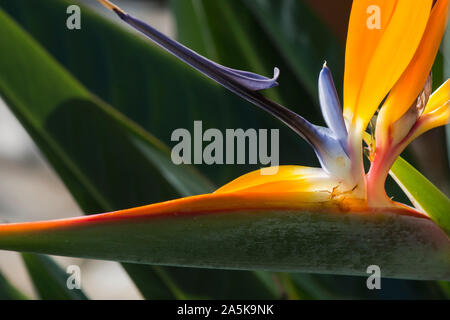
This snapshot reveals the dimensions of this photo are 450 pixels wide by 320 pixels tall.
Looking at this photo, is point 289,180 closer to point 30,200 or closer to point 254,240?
point 254,240

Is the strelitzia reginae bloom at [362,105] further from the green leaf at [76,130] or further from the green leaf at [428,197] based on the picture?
the green leaf at [76,130]

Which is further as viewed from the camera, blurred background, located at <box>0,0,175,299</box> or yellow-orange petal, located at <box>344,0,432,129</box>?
blurred background, located at <box>0,0,175,299</box>

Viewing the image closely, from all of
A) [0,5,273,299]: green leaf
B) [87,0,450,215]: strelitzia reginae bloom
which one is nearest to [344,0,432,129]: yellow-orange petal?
[87,0,450,215]: strelitzia reginae bloom

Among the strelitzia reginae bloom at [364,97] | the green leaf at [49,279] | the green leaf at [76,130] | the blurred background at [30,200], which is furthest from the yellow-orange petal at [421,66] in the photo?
the blurred background at [30,200]

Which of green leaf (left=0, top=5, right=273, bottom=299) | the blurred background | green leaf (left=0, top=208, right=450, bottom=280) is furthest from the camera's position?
the blurred background

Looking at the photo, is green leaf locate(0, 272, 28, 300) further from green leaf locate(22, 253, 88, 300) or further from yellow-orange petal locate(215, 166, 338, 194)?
yellow-orange petal locate(215, 166, 338, 194)

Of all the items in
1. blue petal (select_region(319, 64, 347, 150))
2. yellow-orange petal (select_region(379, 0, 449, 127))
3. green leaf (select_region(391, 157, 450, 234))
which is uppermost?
yellow-orange petal (select_region(379, 0, 449, 127))

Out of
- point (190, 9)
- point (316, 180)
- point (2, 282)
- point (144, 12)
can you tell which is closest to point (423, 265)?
point (316, 180)
